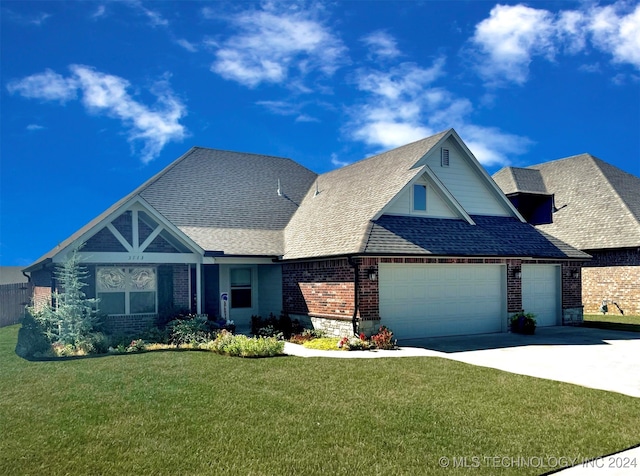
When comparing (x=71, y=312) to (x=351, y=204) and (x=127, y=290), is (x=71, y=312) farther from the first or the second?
(x=351, y=204)

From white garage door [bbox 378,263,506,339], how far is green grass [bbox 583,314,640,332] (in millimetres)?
5018

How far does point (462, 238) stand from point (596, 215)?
1242cm

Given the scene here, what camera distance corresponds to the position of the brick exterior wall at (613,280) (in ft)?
79.8

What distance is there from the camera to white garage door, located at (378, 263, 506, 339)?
16531mm

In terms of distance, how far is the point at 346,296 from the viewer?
53.6ft

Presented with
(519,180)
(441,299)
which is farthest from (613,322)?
(519,180)

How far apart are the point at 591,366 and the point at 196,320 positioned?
437 inches

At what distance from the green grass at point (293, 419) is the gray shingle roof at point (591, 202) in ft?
55.6

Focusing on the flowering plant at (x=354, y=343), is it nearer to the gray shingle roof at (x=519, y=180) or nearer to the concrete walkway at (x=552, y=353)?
the concrete walkway at (x=552, y=353)

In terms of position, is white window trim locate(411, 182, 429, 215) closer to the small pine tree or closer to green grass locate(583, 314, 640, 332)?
green grass locate(583, 314, 640, 332)

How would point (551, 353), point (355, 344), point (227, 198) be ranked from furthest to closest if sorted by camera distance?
point (227, 198) < point (355, 344) < point (551, 353)

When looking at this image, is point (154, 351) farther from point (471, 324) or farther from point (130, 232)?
point (471, 324)

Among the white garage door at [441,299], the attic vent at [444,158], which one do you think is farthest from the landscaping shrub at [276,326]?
the attic vent at [444,158]

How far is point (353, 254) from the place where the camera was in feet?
51.3
